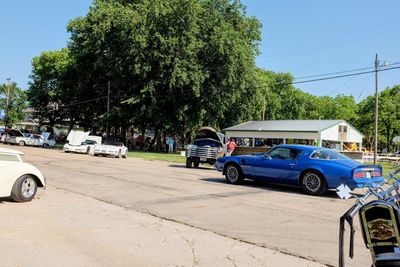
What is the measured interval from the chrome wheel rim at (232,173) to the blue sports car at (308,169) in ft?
0.12

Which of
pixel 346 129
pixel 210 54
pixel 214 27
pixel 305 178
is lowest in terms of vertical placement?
pixel 305 178

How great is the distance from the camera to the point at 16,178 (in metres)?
9.34

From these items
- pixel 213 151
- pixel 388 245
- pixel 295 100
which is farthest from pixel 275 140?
pixel 388 245

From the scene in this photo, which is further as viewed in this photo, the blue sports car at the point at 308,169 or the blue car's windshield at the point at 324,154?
the blue car's windshield at the point at 324,154

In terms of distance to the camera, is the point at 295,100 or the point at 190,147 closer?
the point at 190,147

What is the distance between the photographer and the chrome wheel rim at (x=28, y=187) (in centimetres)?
958

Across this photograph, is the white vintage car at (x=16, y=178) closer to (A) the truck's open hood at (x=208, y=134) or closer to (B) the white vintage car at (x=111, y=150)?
(A) the truck's open hood at (x=208, y=134)

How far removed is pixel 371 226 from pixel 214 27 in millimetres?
44090

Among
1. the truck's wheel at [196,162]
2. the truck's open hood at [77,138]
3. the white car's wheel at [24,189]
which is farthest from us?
the truck's open hood at [77,138]

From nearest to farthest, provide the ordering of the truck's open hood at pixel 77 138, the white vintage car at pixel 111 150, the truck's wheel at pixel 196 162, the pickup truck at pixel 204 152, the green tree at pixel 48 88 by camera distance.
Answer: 1. the pickup truck at pixel 204 152
2. the truck's wheel at pixel 196 162
3. the white vintage car at pixel 111 150
4. the truck's open hood at pixel 77 138
5. the green tree at pixel 48 88

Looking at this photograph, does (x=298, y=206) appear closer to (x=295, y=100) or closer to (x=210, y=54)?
(x=210, y=54)

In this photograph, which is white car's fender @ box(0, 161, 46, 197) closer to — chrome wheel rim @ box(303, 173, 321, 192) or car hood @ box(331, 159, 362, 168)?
chrome wheel rim @ box(303, 173, 321, 192)

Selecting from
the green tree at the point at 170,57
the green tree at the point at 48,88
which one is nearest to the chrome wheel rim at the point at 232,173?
the green tree at the point at 170,57

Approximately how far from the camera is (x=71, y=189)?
12.4m
